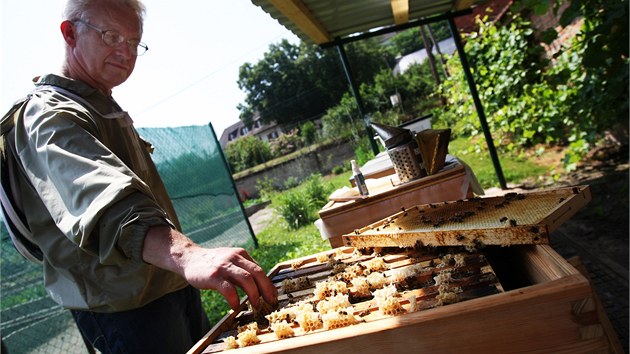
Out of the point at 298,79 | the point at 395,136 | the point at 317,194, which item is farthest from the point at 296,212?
the point at 298,79

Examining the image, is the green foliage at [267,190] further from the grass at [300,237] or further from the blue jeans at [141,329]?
the blue jeans at [141,329]

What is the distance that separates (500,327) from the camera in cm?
115

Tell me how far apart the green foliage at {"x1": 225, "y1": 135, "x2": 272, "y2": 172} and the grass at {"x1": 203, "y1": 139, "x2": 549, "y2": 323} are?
16659 mm

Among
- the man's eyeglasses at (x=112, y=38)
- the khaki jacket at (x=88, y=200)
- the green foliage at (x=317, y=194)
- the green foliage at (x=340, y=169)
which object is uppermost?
the man's eyeglasses at (x=112, y=38)

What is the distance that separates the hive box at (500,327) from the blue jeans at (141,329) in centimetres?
99

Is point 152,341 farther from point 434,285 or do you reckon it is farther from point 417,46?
point 417,46

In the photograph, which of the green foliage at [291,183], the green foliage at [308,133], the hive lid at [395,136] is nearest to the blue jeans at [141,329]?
the hive lid at [395,136]

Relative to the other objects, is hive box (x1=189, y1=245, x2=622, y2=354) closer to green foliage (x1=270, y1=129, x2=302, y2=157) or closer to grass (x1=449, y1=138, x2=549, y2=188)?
grass (x1=449, y1=138, x2=549, y2=188)

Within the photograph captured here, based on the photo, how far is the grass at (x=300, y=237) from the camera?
7077mm

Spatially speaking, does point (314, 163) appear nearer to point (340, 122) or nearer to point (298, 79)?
point (340, 122)

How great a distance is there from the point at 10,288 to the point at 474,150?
436 inches

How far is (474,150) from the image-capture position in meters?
12.0

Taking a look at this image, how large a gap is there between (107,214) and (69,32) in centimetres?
128

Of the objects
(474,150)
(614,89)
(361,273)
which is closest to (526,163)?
(474,150)
